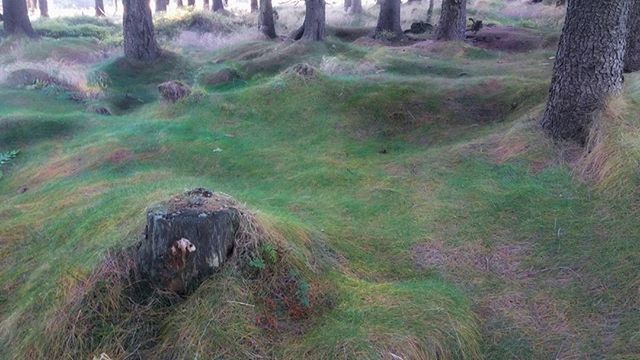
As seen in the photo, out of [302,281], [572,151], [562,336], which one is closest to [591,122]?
[572,151]

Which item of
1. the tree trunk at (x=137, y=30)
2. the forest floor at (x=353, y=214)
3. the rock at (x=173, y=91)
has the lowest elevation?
the forest floor at (x=353, y=214)

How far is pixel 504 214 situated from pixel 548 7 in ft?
81.5

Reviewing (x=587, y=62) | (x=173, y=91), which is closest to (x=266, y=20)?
(x=173, y=91)

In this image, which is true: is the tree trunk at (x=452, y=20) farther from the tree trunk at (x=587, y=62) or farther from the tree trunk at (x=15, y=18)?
the tree trunk at (x=15, y=18)

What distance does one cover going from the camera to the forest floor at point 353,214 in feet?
12.9

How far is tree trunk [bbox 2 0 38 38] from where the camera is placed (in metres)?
19.8

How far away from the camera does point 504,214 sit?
18.7 feet

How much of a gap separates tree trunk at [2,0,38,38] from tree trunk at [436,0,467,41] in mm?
13697

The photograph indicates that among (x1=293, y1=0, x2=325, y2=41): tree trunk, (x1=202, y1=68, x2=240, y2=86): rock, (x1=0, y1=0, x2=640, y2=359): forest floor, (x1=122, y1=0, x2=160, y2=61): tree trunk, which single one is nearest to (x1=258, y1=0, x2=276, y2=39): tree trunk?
(x1=293, y1=0, x2=325, y2=41): tree trunk

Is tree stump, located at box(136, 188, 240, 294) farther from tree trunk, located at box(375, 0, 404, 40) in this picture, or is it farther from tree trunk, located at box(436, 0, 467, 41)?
tree trunk, located at box(375, 0, 404, 40)

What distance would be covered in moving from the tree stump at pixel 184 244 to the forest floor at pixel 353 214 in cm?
15

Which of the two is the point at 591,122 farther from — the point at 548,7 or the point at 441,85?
the point at 548,7

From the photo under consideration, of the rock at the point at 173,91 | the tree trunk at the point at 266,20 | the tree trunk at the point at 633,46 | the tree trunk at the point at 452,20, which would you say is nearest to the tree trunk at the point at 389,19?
the tree trunk at the point at 452,20

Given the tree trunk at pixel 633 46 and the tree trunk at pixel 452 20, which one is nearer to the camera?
the tree trunk at pixel 633 46
